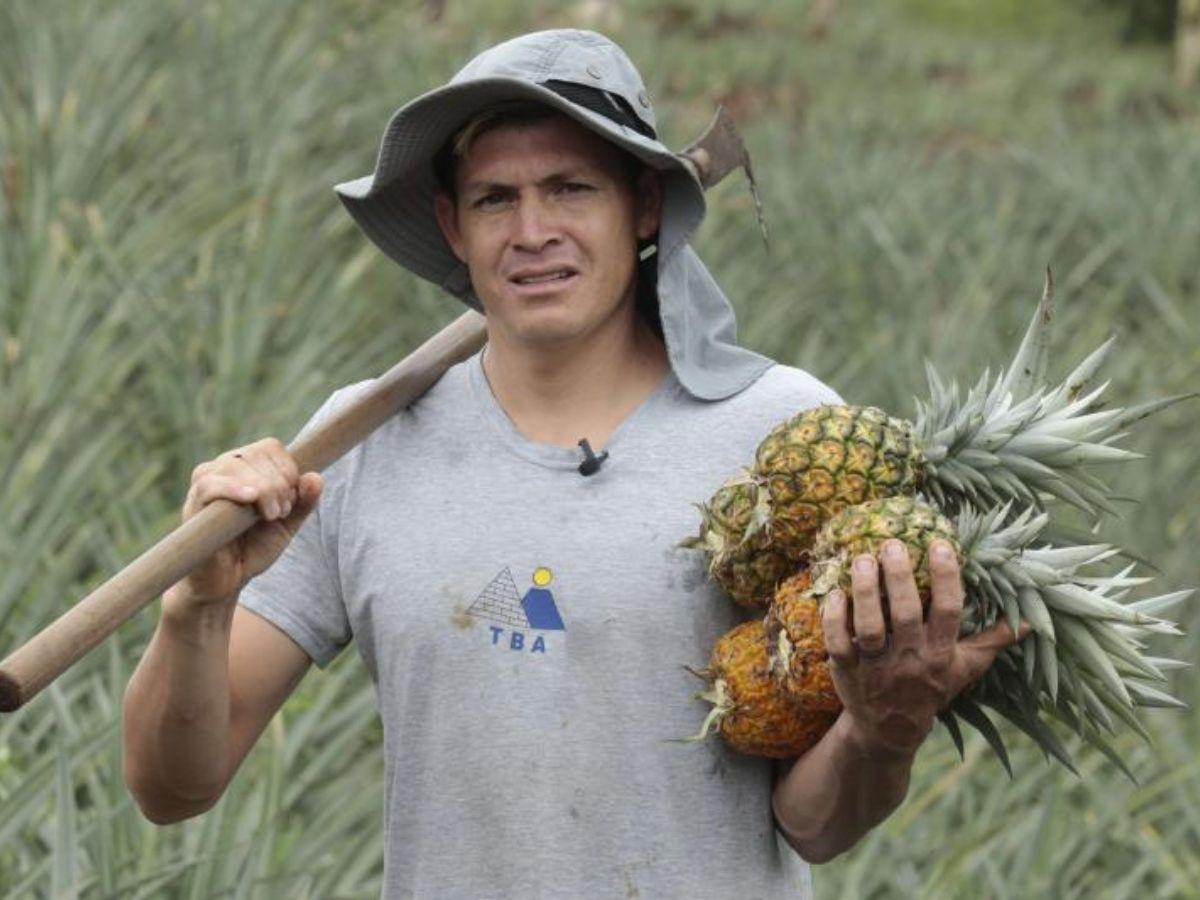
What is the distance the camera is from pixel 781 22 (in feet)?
62.4

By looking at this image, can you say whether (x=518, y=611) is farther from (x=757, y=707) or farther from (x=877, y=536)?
(x=877, y=536)

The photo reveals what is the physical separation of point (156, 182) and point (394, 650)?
15.5ft

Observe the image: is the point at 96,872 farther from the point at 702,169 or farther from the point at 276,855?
the point at 702,169

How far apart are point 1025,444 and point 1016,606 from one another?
23 cm

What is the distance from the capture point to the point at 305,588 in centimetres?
297

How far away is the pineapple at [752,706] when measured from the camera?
269cm

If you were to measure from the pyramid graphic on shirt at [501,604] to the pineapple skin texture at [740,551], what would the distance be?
0.74ft

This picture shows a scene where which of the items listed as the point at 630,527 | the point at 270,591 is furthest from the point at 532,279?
the point at 270,591

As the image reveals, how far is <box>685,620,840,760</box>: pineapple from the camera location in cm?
269

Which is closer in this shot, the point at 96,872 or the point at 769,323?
the point at 96,872

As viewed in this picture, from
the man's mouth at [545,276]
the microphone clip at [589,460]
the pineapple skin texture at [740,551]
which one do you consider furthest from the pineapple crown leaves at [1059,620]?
the man's mouth at [545,276]

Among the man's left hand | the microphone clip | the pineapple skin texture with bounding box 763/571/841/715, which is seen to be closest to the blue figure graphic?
the microphone clip

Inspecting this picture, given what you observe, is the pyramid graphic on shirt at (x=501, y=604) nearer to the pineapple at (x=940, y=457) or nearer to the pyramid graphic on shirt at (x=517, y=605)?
the pyramid graphic on shirt at (x=517, y=605)

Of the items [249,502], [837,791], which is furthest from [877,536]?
[249,502]
